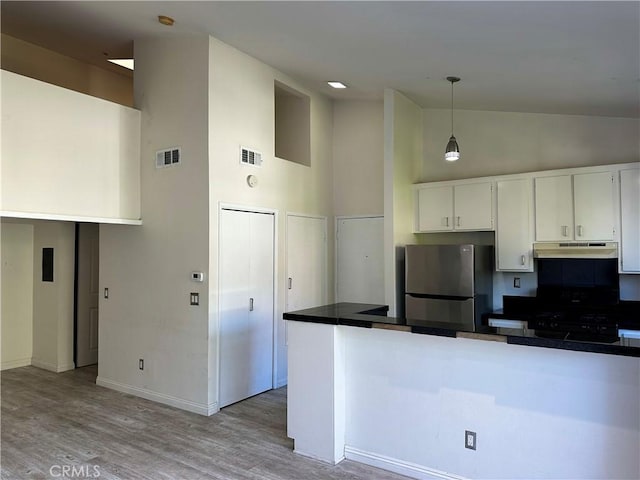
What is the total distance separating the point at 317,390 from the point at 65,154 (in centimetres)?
308

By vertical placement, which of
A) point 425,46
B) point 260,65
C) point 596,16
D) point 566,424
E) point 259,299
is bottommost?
point 566,424

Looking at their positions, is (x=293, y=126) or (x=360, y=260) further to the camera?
(x=360, y=260)

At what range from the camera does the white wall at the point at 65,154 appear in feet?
12.2

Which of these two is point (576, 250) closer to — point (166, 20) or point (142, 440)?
point (142, 440)

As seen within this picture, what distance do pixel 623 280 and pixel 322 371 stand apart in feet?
11.0

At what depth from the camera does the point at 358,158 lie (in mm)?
5969

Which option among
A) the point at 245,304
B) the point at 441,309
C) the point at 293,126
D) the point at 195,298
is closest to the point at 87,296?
the point at 195,298

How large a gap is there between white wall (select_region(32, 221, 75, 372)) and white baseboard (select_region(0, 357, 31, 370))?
0.09m

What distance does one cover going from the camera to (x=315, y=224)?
19.0ft

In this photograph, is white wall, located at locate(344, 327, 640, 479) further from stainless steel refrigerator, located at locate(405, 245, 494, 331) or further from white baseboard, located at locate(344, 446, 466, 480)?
stainless steel refrigerator, located at locate(405, 245, 494, 331)

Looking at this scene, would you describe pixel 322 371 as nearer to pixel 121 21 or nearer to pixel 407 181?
pixel 407 181

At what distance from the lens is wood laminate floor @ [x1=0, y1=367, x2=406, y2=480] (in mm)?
3074

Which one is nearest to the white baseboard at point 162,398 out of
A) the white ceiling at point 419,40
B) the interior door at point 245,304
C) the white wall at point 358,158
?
the interior door at point 245,304

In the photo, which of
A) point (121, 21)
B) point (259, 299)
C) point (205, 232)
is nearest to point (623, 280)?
point (259, 299)
